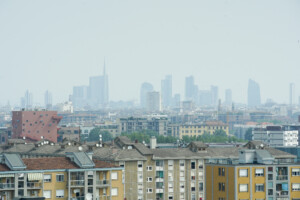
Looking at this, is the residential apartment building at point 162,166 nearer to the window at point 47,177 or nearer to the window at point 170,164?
the window at point 170,164

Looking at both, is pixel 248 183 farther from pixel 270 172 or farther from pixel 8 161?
pixel 8 161

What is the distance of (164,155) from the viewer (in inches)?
4360

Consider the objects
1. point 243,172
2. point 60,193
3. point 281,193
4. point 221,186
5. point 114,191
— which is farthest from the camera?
point 221,186

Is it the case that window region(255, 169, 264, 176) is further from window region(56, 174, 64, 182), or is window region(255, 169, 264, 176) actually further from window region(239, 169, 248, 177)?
window region(56, 174, 64, 182)

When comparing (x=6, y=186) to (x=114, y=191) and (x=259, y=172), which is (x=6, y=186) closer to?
(x=114, y=191)

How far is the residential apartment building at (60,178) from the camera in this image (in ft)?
244

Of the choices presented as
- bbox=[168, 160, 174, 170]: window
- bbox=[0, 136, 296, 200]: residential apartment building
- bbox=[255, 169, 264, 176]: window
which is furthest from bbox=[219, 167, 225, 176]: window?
bbox=[168, 160, 174, 170]: window

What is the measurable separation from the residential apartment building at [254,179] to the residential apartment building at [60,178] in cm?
797

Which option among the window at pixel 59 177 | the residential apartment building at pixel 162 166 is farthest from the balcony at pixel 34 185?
the residential apartment building at pixel 162 166

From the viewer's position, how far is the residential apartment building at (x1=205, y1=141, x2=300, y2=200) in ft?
257

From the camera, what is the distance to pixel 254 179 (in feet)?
259

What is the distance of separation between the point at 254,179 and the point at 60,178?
1520 cm

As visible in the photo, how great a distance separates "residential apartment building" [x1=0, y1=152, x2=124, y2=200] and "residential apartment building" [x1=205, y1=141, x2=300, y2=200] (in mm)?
7967

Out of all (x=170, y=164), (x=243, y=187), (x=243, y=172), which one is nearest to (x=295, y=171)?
(x=243, y=172)
